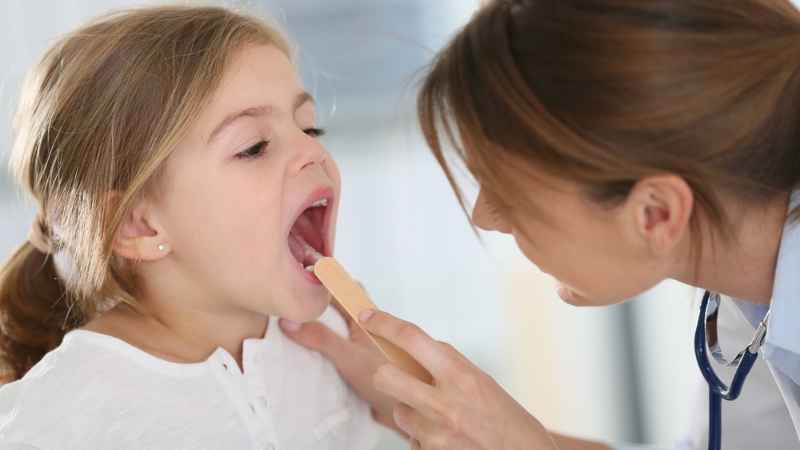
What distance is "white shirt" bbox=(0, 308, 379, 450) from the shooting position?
119 cm

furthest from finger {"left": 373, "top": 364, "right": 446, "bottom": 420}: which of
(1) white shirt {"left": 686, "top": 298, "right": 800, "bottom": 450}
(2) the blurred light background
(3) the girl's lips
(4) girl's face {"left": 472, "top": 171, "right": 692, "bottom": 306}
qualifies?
(2) the blurred light background

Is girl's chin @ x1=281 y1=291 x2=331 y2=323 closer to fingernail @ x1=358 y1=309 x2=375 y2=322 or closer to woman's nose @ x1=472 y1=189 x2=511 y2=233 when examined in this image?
fingernail @ x1=358 y1=309 x2=375 y2=322

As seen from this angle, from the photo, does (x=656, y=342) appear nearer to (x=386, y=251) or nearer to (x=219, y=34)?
(x=386, y=251)

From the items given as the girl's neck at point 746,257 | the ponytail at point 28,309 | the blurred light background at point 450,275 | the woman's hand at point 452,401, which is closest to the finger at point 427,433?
the woman's hand at point 452,401

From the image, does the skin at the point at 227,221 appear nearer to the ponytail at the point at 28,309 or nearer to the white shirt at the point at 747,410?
the ponytail at the point at 28,309

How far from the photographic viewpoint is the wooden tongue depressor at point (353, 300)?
115 cm

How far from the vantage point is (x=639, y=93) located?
3.15 ft

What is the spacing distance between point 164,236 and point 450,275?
4.81 ft

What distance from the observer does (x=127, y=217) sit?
130cm

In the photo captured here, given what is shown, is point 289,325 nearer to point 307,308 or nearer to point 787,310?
point 307,308

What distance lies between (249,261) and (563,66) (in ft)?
1.77

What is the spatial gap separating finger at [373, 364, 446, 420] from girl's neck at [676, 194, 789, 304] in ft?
1.05

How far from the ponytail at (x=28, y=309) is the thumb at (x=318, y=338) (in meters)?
0.32

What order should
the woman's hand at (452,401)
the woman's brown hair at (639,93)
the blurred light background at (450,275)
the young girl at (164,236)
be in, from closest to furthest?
the woman's brown hair at (639,93) < the woman's hand at (452,401) < the young girl at (164,236) < the blurred light background at (450,275)
